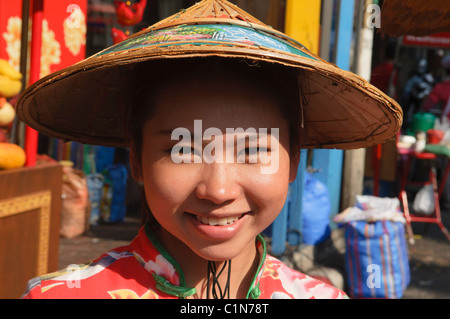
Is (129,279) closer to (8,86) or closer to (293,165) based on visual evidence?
(293,165)

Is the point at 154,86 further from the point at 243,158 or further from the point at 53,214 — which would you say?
the point at 53,214

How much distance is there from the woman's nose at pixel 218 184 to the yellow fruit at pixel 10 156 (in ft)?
6.56

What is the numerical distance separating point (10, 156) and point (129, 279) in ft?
5.90

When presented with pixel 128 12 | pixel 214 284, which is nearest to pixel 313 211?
pixel 128 12

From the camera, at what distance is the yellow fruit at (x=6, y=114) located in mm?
2855

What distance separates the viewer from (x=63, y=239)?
5203 mm

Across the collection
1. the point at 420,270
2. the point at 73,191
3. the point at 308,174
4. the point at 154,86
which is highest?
the point at 154,86

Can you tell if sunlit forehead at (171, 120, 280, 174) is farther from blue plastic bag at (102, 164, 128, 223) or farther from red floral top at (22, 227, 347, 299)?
blue plastic bag at (102, 164, 128, 223)

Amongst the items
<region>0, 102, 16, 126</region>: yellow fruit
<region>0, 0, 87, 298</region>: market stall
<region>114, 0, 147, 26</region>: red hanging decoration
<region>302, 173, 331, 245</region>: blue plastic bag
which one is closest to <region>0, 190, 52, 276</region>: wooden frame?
<region>0, 0, 87, 298</region>: market stall

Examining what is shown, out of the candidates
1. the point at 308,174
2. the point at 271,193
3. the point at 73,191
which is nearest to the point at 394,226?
the point at 308,174

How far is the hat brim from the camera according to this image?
104 centimetres
